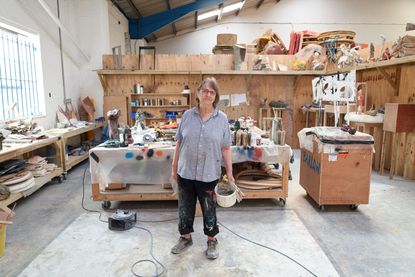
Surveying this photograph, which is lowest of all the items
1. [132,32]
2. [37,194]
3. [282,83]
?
[37,194]

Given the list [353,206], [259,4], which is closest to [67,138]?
[353,206]

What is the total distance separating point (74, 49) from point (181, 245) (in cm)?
499

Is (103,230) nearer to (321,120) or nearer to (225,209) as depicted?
(225,209)

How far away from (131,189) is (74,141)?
324 centimetres

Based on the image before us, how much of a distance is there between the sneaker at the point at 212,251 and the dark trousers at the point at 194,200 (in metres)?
0.07

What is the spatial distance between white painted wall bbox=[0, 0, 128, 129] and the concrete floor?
2.09m

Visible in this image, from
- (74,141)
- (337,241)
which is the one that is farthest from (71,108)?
(337,241)

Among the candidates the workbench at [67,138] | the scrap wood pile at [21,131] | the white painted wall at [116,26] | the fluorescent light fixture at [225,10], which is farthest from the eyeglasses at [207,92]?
the fluorescent light fixture at [225,10]

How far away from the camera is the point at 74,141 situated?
232 inches

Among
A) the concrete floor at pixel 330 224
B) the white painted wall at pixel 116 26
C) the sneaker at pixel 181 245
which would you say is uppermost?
the white painted wall at pixel 116 26

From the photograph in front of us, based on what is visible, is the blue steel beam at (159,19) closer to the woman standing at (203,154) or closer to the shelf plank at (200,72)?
the shelf plank at (200,72)

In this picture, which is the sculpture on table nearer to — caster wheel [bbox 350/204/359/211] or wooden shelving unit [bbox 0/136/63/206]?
caster wheel [bbox 350/204/359/211]

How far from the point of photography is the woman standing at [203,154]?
2131 mm

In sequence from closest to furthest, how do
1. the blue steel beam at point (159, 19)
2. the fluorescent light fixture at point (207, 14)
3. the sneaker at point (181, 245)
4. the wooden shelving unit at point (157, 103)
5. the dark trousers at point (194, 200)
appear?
the dark trousers at point (194, 200)
the sneaker at point (181, 245)
the wooden shelving unit at point (157, 103)
the blue steel beam at point (159, 19)
the fluorescent light fixture at point (207, 14)
